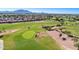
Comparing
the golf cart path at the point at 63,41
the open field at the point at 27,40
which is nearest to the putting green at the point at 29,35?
the open field at the point at 27,40

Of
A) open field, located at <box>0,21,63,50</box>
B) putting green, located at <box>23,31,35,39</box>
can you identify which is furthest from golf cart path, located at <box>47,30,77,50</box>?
putting green, located at <box>23,31,35,39</box>

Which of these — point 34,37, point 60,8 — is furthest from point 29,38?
point 60,8

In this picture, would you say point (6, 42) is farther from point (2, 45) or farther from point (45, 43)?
point (45, 43)

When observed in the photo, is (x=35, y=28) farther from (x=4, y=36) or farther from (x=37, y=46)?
(x=4, y=36)

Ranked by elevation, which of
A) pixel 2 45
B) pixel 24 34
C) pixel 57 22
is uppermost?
pixel 57 22

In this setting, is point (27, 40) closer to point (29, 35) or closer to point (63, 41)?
point (29, 35)

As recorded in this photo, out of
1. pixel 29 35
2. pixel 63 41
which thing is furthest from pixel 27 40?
pixel 63 41

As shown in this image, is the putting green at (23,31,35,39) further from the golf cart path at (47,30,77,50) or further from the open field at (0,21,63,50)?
the golf cart path at (47,30,77,50)

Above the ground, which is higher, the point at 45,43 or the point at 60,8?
the point at 60,8

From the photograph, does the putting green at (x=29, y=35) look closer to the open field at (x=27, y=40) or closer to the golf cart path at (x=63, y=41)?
the open field at (x=27, y=40)

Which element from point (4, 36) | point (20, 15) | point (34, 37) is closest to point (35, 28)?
point (34, 37)
